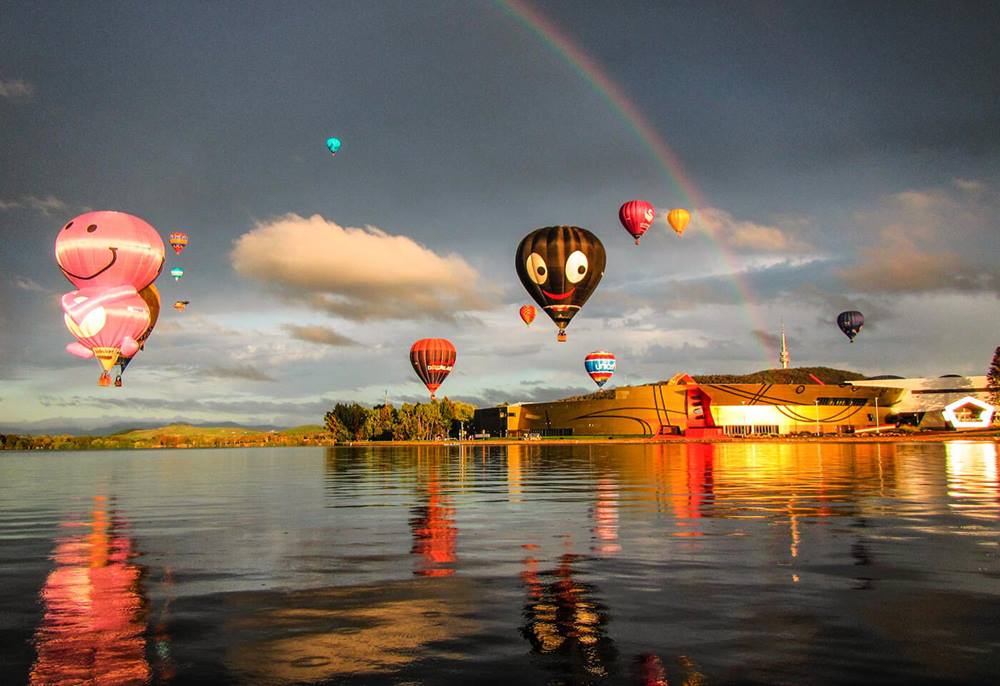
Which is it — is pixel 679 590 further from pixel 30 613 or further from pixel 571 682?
pixel 30 613

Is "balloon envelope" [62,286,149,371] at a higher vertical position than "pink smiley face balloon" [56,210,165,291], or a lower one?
lower

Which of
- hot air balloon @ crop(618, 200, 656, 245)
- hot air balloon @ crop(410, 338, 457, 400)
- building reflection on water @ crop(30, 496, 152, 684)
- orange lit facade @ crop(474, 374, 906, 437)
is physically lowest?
building reflection on water @ crop(30, 496, 152, 684)

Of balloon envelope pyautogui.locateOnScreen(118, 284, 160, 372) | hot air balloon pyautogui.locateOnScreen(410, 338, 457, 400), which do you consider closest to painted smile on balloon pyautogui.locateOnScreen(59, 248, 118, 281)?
balloon envelope pyautogui.locateOnScreen(118, 284, 160, 372)

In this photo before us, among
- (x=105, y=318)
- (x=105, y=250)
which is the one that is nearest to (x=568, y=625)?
(x=105, y=250)

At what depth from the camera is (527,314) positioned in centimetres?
13625

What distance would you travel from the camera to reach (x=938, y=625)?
11516 mm

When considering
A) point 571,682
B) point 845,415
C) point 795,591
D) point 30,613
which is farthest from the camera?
point 845,415

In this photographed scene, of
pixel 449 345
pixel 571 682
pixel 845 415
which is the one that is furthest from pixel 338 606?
pixel 845 415

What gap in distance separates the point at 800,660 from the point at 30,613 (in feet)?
37.7

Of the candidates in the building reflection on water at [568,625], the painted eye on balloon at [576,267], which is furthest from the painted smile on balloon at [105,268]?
the building reflection on water at [568,625]

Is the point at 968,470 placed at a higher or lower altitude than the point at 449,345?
lower

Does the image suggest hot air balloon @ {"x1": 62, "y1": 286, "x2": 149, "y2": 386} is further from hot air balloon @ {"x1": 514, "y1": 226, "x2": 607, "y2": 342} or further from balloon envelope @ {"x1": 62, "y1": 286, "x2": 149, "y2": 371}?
Answer: hot air balloon @ {"x1": 514, "y1": 226, "x2": 607, "y2": 342}

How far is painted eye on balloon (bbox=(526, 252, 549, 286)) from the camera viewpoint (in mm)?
85625

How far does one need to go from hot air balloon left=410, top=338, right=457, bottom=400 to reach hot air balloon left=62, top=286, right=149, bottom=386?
259 ft
